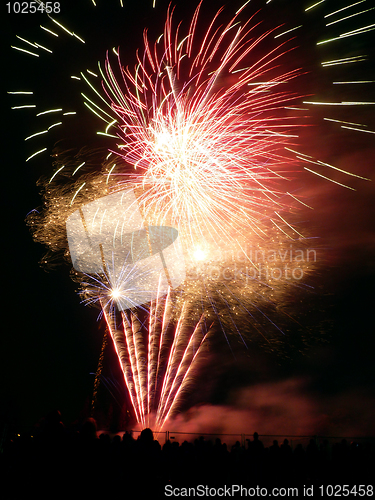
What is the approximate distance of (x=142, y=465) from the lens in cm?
490

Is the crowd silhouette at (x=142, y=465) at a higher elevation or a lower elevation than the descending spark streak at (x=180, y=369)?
lower

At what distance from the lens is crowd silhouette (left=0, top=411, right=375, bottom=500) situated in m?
4.40

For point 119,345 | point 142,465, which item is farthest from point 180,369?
point 142,465

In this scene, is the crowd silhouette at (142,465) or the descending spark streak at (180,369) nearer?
the crowd silhouette at (142,465)

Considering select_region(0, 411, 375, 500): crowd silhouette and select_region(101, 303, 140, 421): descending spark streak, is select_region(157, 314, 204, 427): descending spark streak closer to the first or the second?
select_region(101, 303, 140, 421): descending spark streak

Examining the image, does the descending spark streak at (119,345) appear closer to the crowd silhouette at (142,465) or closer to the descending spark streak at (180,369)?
the descending spark streak at (180,369)

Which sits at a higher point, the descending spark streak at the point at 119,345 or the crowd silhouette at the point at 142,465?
the descending spark streak at the point at 119,345

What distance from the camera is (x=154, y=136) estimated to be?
9.52 meters

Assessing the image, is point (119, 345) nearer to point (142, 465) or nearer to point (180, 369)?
point (180, 369)

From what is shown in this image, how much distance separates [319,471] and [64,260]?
10.3m

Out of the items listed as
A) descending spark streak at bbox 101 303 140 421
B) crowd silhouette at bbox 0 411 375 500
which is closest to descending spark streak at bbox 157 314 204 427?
descending spark streak at bbox 101 303 140 421

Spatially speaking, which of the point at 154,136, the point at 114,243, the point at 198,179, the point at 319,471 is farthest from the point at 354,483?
the point at 114,243

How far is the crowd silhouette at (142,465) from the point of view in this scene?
14.4 feet

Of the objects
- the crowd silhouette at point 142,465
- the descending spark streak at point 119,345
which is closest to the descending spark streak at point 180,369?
the descending spark streak at point 119,345
